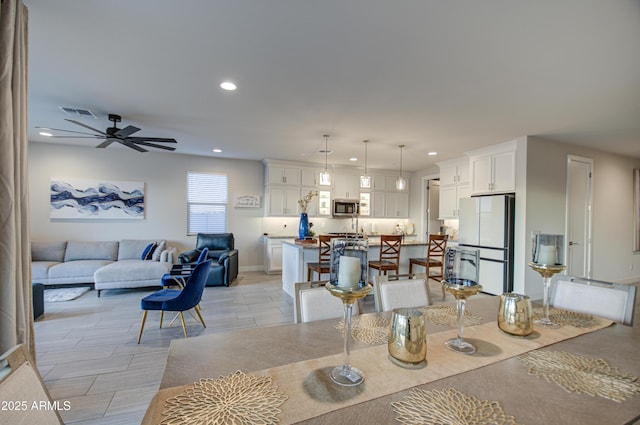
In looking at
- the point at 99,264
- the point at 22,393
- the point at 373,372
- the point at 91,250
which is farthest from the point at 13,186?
the point at 91,250

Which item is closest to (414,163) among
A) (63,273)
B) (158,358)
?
(158,358)

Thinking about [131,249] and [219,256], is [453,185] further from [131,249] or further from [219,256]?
[131,249]

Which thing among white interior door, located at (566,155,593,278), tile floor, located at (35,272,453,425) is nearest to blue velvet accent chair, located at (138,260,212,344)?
tile floor, located at (35,272,453,425)

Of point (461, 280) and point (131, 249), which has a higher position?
point (461, 280)

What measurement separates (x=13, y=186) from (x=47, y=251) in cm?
498

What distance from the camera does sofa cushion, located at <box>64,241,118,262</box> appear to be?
5.25 metres

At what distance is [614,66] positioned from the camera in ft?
7.88

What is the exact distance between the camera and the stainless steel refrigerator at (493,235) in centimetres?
452

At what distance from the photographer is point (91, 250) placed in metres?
5.34

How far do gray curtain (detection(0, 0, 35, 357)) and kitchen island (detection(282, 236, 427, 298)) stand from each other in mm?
2903

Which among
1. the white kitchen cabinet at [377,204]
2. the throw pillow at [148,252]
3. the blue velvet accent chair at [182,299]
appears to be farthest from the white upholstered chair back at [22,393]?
the white kitchen cabinet at [377,204]

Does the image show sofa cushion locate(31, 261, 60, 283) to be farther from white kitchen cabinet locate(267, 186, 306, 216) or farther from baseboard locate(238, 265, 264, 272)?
white kitchen cabinet locate(267, 186, 306, 216)

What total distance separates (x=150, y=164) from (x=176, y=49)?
4.59 m

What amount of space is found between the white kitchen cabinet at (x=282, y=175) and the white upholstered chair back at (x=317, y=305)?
17.0ft
